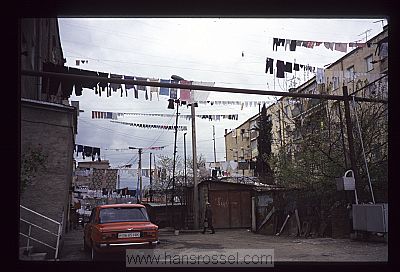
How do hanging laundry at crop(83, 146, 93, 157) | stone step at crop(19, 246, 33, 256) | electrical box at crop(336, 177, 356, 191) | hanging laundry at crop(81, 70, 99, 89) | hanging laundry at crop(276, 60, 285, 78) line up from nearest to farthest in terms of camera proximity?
stone step at crop(19, 246, 33, 256)
hanging laundry at crop(81, 70, 99, 89)
hanging laundry at crop(83, 146, 93, 157)
hanging laundry at crop(276, 60, 285, 78)
electrical box at crop(336, 177, 356, 191)

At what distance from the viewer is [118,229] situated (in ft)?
24.2

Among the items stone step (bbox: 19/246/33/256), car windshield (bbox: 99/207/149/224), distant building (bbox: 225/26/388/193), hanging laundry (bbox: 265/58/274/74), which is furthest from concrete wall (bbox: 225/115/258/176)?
stone step (bbox: 19/246/33/256)

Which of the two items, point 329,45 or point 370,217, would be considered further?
point 370,217

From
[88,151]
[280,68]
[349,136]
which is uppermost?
[280,68]

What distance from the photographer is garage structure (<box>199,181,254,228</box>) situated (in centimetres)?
1184

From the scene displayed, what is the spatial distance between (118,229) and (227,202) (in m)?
5.28

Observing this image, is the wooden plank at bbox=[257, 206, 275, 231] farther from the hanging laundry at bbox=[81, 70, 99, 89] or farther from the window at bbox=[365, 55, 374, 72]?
the hanging laundry at bbox=[81, 70, 99, 89]

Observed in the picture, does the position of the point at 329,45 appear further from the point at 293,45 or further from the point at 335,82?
the point at 335,82

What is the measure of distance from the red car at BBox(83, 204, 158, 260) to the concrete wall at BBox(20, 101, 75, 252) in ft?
2.28

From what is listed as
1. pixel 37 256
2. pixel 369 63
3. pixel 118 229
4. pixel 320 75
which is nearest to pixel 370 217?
pixel 320 75
